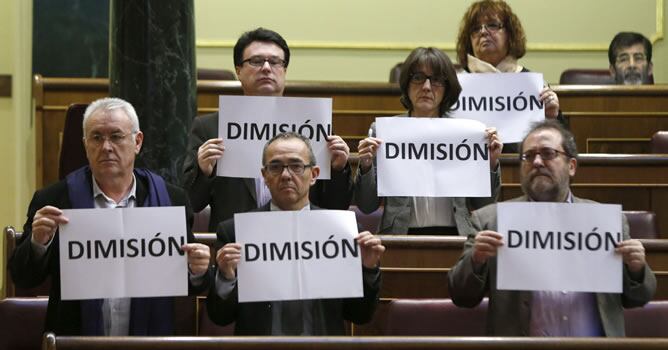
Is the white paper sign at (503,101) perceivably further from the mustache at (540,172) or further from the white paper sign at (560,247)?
the white paper sign at (560,247)

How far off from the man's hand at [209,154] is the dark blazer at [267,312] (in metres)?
0.56

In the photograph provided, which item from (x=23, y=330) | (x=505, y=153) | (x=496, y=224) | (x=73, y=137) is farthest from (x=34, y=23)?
(x=496, y=224)

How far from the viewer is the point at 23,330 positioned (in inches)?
154

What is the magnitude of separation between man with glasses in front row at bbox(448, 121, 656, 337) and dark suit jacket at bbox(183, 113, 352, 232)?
621 millimetres

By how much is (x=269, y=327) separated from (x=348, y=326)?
1.93 ft

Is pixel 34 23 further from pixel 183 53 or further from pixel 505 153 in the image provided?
pixel 505 153

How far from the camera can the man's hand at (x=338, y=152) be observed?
425cm

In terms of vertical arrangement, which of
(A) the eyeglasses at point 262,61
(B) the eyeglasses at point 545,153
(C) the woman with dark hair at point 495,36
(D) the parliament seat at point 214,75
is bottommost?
(B) the eyeglasses at point 545,153

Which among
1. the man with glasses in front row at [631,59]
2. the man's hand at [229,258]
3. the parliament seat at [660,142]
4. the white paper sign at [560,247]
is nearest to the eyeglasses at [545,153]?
the white paper sign at [560,247]

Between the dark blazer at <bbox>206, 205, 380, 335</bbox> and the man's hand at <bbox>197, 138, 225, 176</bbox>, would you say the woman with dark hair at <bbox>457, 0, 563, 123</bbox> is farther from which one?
the dark blazer at <bbox>206, 205, 380, 335</bbox>

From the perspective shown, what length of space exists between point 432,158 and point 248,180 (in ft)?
2.07

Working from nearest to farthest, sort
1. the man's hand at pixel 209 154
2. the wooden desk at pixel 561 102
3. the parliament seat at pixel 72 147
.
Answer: the man's hand at pixel 209 154, the parliament seat at pixel 72 147, the wooden desk at pixel 561 102

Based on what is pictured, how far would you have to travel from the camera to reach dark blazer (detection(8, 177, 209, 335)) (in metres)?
3.53

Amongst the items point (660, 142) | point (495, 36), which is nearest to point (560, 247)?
point (495, 36)
